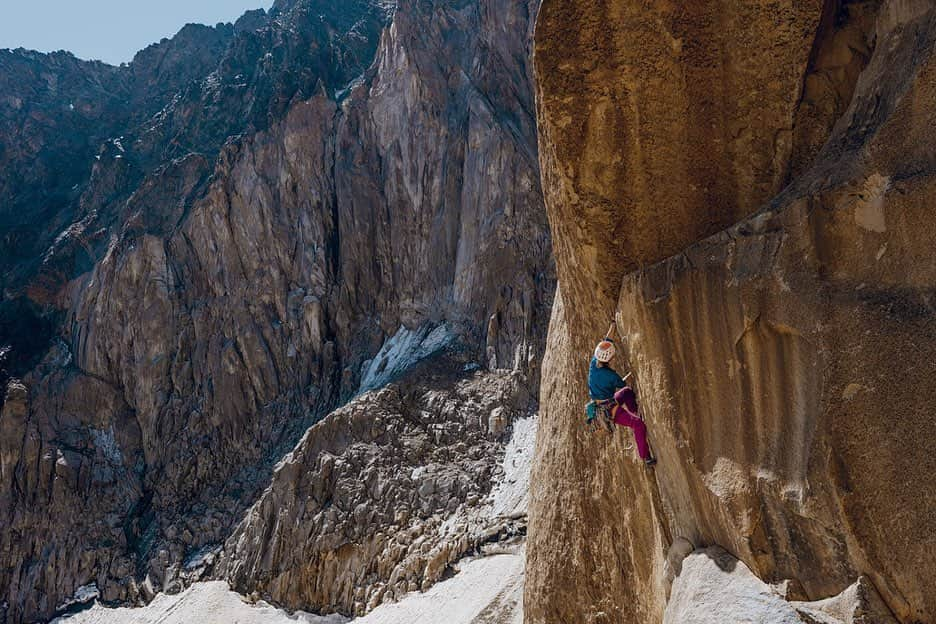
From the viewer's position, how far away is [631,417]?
229 inches

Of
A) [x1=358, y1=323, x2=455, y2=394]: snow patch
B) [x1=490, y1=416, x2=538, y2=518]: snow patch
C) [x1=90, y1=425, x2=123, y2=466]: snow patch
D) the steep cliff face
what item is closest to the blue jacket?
the steep cliff face

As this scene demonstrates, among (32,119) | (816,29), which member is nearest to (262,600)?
(816,29)

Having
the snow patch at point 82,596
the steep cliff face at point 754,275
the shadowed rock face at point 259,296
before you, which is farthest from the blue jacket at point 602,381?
the snow patch at point 82,596

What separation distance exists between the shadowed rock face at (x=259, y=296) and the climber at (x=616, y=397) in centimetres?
1843

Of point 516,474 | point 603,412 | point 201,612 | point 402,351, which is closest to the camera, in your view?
point 603,412

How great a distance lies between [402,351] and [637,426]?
77.2 feet

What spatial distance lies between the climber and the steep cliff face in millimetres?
240

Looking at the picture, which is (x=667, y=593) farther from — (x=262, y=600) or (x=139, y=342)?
(x=139, y=342)

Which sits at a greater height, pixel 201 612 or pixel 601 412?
pixel 601 412

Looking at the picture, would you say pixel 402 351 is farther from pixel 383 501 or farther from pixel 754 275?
pixel 754 275

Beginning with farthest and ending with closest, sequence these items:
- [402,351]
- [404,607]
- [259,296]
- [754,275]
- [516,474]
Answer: [259,296], [402,351], [516,474], [404,607], [754,275]

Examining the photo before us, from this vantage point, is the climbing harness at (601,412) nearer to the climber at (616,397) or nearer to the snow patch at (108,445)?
the climber at (616,397)

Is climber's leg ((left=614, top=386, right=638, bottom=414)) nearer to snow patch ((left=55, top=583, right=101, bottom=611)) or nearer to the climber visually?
the climber

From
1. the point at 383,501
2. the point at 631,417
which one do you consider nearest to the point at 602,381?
the point at 631,417
